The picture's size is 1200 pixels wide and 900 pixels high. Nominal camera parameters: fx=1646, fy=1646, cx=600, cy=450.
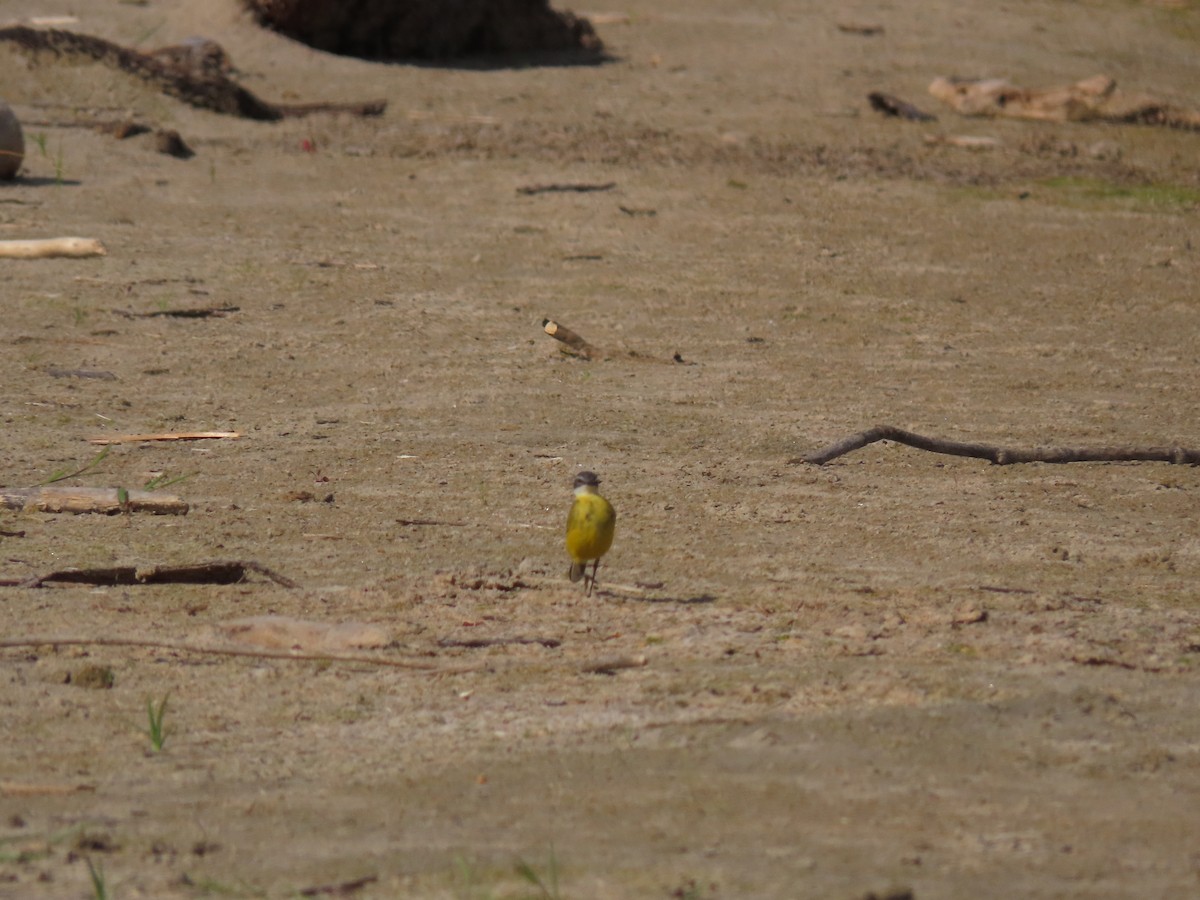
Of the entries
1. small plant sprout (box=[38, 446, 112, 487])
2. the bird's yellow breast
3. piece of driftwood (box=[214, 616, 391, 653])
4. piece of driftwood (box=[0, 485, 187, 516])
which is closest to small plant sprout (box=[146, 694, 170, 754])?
piece of driftwood (box=[214, 616, 391, 653])

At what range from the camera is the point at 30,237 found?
904 cm

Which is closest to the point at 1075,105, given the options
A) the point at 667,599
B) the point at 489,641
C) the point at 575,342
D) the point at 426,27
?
the point at 426,27

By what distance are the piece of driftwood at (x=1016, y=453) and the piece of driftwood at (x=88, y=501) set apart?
2.21 m

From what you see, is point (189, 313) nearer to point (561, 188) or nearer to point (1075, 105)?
point (561, 188)

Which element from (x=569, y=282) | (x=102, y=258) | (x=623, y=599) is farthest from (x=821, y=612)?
(x=102, y=258)

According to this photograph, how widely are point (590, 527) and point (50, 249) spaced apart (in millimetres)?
5378

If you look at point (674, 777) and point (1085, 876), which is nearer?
point (1085, 876)

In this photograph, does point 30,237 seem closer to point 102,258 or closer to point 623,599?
point 102,258

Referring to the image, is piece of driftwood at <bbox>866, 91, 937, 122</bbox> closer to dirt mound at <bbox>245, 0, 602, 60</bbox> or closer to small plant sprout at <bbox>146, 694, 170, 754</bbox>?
dirt mound at <bbox>245, 0, 602, 60</bbox>

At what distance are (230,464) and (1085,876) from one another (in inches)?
147

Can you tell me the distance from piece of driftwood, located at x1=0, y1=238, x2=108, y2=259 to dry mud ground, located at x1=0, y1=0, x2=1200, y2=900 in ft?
0.43

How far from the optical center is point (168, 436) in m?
6.07

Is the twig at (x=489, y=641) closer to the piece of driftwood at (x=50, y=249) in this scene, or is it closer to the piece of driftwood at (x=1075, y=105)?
the piece of driftwood at (x=50, y=249)

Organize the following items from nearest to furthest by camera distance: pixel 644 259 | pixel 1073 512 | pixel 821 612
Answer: pixel 821 612, pixel 1073 512, pixel 644 259
